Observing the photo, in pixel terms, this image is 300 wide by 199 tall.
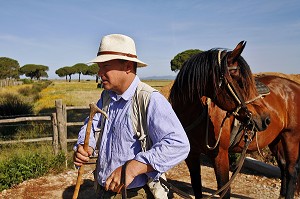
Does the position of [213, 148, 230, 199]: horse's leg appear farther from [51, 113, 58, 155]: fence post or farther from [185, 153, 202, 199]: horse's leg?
[51, 113, 58, 155]: fence post

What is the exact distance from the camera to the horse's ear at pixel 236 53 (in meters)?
2.86

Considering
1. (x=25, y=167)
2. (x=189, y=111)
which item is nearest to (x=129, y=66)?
(x=189, y=111)

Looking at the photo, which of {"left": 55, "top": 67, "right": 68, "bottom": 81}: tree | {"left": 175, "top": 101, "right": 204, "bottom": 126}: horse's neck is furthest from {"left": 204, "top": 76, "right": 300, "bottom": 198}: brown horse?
{"left": 55, "top": 67, "right": 68, "bottom": 81}: tree

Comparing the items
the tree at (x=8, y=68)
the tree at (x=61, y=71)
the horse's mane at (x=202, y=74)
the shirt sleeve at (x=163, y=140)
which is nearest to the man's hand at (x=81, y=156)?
the shirt sleeve at (x=163, y=140)

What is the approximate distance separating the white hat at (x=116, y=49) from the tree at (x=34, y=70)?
98703mm

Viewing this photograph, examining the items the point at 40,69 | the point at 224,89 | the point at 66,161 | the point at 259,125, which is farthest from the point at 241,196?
the point at 40,69

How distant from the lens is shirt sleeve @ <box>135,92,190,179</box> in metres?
1.47

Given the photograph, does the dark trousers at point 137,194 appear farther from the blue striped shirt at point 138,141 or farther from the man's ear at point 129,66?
the man's ear at point 129,66

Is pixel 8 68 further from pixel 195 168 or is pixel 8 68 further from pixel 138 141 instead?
pixel 138 141

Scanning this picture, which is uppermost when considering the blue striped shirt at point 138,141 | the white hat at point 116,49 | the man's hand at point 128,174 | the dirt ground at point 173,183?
the white hat at point 116,49

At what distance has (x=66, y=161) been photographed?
6.46 m

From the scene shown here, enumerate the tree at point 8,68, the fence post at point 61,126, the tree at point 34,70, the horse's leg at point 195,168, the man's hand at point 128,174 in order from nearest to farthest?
the man's hand at point 128,174 → the horse's leg at point 195,168 → the fence post at point 61,126 → the tree at point 8,68 → the tree at point 34,70

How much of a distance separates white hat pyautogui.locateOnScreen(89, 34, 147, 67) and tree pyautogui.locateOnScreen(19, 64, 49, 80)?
98703mm

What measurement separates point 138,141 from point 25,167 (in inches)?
197
